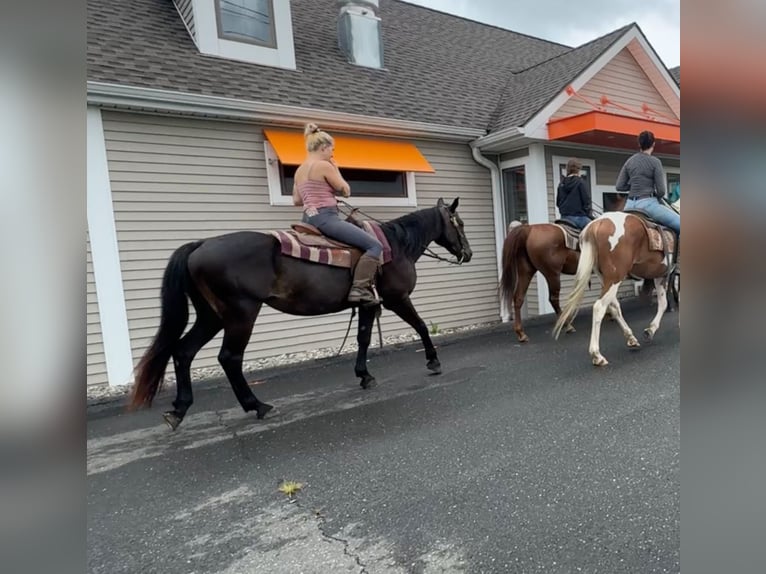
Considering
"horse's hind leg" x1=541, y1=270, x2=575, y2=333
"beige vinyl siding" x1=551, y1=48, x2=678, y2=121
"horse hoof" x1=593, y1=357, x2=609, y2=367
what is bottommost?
"horse hoof" x1=593, y1=357, x2=609, y2=367

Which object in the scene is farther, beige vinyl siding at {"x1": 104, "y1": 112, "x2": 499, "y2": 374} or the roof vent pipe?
the roof vent pipe

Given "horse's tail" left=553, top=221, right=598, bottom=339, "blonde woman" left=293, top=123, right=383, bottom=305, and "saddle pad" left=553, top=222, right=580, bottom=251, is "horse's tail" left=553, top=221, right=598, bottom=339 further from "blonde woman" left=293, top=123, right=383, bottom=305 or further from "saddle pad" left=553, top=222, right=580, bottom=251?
"blonde woman" left=293, top=123, right=383, bottom=305

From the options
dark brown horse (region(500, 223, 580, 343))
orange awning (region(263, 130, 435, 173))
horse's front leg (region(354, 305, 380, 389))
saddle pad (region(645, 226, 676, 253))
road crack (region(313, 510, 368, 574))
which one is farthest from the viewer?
dark brown horse (region(500, 223, 580, 343))

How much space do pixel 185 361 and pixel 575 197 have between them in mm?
4805

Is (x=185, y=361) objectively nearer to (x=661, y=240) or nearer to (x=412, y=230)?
(x=412, y=230)

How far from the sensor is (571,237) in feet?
17.8

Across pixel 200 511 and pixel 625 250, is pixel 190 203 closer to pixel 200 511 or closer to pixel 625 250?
pixel 200 511

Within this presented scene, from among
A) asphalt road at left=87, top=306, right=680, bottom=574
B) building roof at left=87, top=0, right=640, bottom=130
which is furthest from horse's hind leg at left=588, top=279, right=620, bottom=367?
building roof at left=87, top=0, right=640, bottom=130

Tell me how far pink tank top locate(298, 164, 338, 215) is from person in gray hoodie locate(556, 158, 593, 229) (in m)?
3.42

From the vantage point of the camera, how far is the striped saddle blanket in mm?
3303

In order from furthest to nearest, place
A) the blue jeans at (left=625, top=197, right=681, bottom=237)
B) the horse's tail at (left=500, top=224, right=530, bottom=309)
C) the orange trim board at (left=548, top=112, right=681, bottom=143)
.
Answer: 1. the orange trim board at (left=548, top=112, right=681, bottom=143)
2. the horse's tail at (left=500, top=224, right=530, bottom=309)
3. the blue jeans at (left=625, top=197, right=681, bottom=237)

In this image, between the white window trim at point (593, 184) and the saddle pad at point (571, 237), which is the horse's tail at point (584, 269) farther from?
the white window trim at point (593, 184)

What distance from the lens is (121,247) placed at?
442cm
